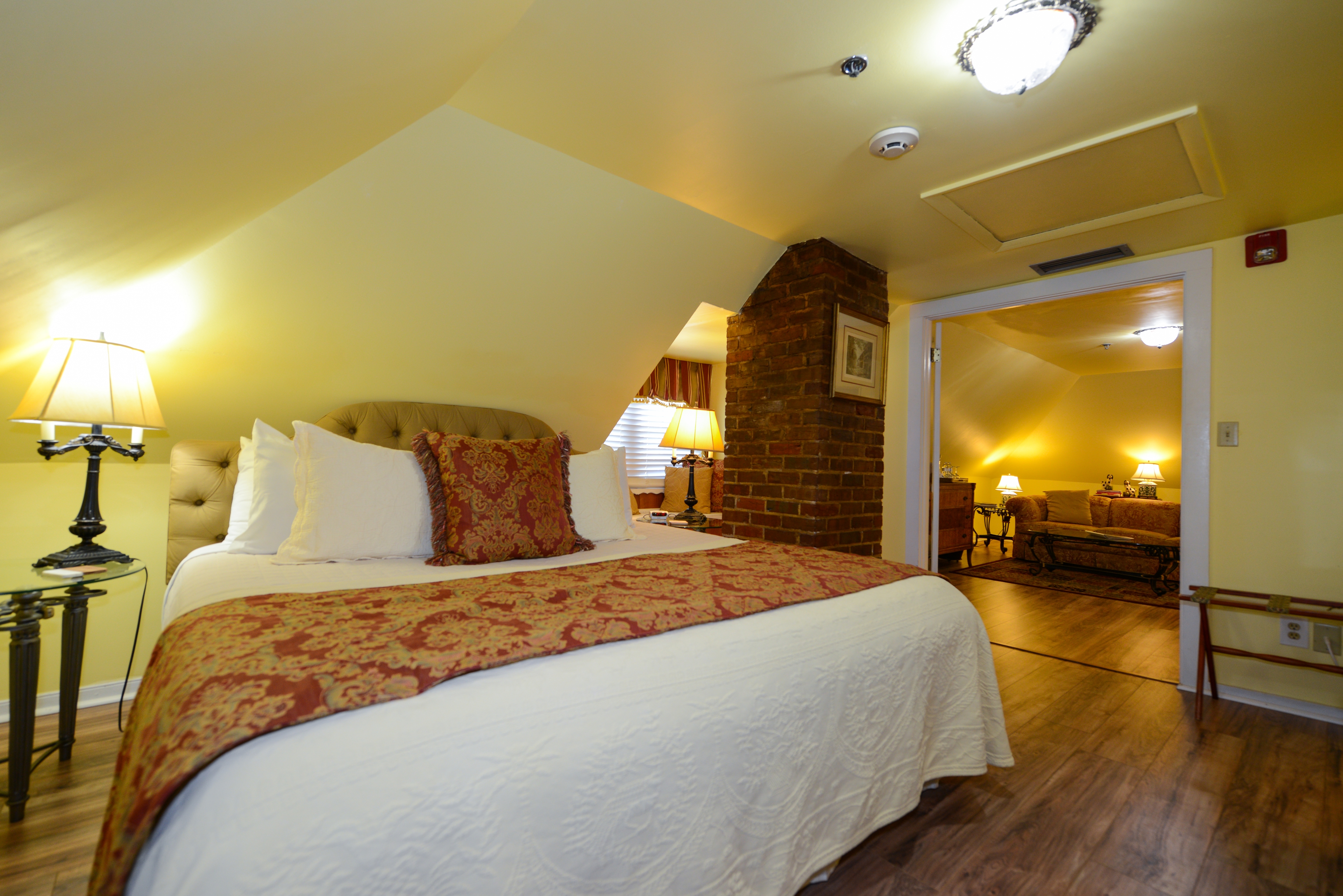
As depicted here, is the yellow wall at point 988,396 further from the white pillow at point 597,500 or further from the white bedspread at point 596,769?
the white bedspread at point 596,769

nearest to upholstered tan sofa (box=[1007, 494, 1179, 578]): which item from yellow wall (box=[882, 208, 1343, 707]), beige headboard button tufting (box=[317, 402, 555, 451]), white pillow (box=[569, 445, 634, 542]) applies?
yellow wall (box=[882, 208, 1343, 707])

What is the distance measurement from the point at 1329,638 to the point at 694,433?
2930 millimetres

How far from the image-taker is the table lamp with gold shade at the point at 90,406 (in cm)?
156

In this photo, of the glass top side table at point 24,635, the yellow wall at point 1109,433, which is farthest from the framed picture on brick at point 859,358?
the yellow wall at point 1109,433

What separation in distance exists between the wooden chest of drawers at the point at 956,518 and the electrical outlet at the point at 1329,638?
296 centimetres

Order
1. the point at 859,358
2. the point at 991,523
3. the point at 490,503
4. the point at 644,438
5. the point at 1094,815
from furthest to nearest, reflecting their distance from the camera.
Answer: the point at 991,523, the point at 644,438, the point at 859,358, the point at 490,503, the point at 1094,815

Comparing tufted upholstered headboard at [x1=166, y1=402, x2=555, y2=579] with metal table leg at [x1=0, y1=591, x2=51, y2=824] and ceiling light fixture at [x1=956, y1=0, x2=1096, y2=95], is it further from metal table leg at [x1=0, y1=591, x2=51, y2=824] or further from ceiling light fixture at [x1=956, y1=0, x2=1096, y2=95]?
ceiling light fixture at [x1=956, y1=0, x2=1096, y2=95]

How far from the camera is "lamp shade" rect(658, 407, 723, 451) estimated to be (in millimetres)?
3412

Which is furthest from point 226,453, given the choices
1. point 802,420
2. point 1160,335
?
point 1160,335

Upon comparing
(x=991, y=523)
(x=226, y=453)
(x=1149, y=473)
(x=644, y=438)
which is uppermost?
(x=644, y=438)

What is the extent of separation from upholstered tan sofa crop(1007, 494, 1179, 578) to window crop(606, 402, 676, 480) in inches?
151

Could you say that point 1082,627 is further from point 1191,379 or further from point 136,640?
point 136,640

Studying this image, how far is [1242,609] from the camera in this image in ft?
7.79

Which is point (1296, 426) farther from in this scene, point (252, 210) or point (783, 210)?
point (252, 210)
